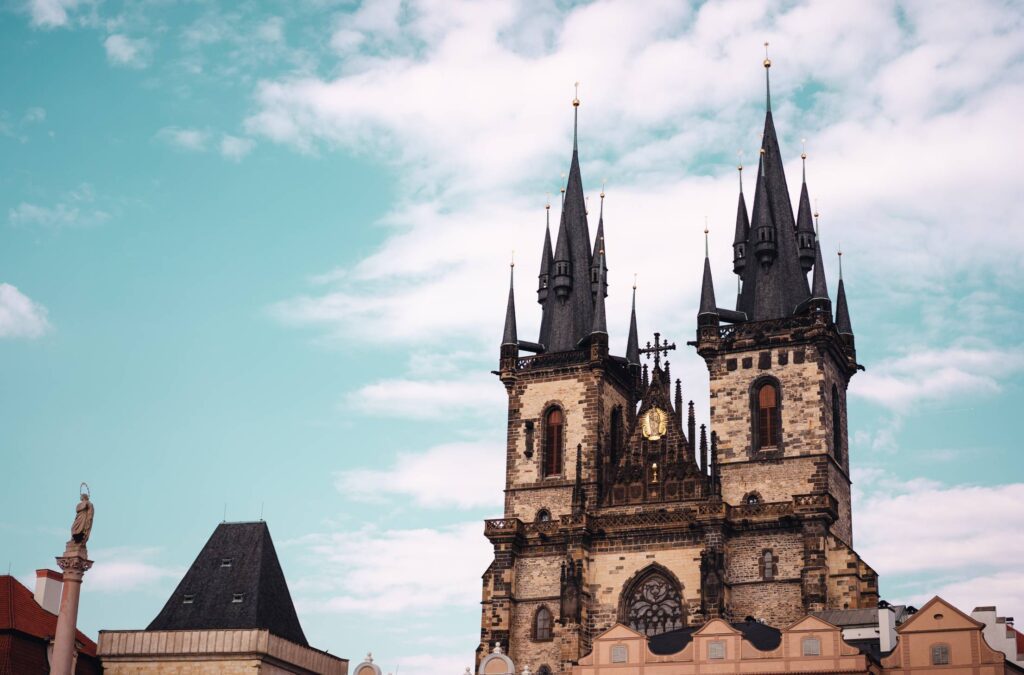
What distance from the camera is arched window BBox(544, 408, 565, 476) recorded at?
228 feet

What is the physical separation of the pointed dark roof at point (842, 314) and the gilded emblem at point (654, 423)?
10.3m

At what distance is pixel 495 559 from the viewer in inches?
2648

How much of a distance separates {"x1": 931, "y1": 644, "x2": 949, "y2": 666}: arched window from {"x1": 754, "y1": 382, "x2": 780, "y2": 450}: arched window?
16623 millimetres

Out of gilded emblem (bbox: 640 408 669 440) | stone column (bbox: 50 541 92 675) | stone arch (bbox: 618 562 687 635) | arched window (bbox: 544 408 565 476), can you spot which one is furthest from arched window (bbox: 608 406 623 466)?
stone column (bbox: 50 541 92 675)

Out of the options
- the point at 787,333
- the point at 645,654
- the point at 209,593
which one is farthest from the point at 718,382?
the point at 209,593

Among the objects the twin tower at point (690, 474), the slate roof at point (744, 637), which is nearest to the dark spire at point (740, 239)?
the twin tower at point (690, 474)

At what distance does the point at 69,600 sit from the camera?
134ft

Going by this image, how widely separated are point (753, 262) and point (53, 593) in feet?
111

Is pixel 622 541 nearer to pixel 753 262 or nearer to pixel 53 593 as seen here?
pixel 753 262

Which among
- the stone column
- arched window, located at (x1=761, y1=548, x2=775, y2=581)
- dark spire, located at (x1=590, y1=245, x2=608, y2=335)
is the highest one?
dark spire, located at (x1=590, y1=245, x2=608, y2=335)

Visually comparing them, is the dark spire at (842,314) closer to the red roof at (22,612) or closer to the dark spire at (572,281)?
the dark spire at (572,281)

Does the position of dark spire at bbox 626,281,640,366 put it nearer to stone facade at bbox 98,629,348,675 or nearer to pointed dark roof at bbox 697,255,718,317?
pointed dark roof at bbox 697,255,718,317

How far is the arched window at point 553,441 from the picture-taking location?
69375mm

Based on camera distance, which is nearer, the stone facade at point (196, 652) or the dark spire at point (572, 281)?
the stone facade at point (196, 652)
